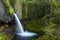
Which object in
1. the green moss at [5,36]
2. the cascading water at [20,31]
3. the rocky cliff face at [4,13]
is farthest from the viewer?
the cascading water at [20,31]

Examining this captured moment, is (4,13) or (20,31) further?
(20,31)

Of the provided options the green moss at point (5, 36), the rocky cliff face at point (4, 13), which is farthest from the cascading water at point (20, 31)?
the green moss at point (5, 36)

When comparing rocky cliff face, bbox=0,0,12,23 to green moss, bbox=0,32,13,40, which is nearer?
green moss, bbox=0,32,13,40

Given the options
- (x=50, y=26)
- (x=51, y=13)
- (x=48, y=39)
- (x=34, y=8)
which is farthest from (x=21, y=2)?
(x=48, y=39)

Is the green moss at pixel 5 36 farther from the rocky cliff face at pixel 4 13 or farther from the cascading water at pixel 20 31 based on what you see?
the cascading water at pixel 20 31

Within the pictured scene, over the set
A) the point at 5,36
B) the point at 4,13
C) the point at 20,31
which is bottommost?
the point at 20,31

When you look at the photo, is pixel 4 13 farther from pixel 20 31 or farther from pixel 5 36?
pixel 20 31

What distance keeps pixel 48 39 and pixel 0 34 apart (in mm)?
3888

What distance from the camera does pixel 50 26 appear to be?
18.4 metres

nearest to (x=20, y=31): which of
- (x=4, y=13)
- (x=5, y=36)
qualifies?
(x=4, y=13)

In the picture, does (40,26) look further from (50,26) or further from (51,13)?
(51,13)

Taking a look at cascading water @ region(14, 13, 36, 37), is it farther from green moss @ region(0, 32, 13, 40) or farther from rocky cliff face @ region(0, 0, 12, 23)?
green moss @ region(0, 32, 13, 40)

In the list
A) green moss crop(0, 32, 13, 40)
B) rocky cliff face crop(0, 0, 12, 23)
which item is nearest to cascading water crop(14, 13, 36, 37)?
rocky cliff face crop(0, 0, 12, 23)

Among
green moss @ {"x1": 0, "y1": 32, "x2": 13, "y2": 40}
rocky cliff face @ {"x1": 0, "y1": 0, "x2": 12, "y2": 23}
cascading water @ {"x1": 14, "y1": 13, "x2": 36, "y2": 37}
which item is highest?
rocky cliff face @ {"x1": 0, "y1": 0, "x2": 12, "y2": 23}
